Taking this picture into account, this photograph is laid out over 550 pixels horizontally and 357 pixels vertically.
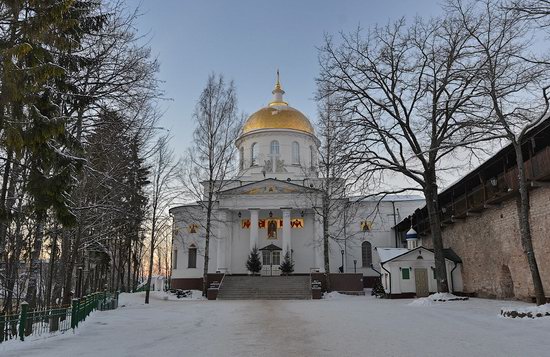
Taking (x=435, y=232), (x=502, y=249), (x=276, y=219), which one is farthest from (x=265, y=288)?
(x=502, y=249)

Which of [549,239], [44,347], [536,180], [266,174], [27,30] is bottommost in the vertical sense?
[44,347]

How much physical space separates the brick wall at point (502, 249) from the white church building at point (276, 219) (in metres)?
11.8

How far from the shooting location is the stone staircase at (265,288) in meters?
30.5

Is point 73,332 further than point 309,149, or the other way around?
point 309,149

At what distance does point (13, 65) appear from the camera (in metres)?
8.46

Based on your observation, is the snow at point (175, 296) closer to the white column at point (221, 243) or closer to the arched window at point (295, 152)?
the white column at point (221, 243)

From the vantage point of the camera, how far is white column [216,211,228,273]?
1500 inches

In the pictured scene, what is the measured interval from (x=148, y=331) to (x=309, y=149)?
116ft

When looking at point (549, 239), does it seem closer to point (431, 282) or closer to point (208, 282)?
point (431, 282)

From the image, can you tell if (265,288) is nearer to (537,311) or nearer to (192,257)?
(192,257)

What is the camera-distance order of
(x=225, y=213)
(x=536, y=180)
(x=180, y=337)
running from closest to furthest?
(x=180, y=337), (x=536, y=180), (x=225, y=213)

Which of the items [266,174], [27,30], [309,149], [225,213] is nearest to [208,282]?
[225,213]

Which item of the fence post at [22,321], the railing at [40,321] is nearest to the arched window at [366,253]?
the railing at [40,321]

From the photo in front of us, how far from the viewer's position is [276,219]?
41.6 m
